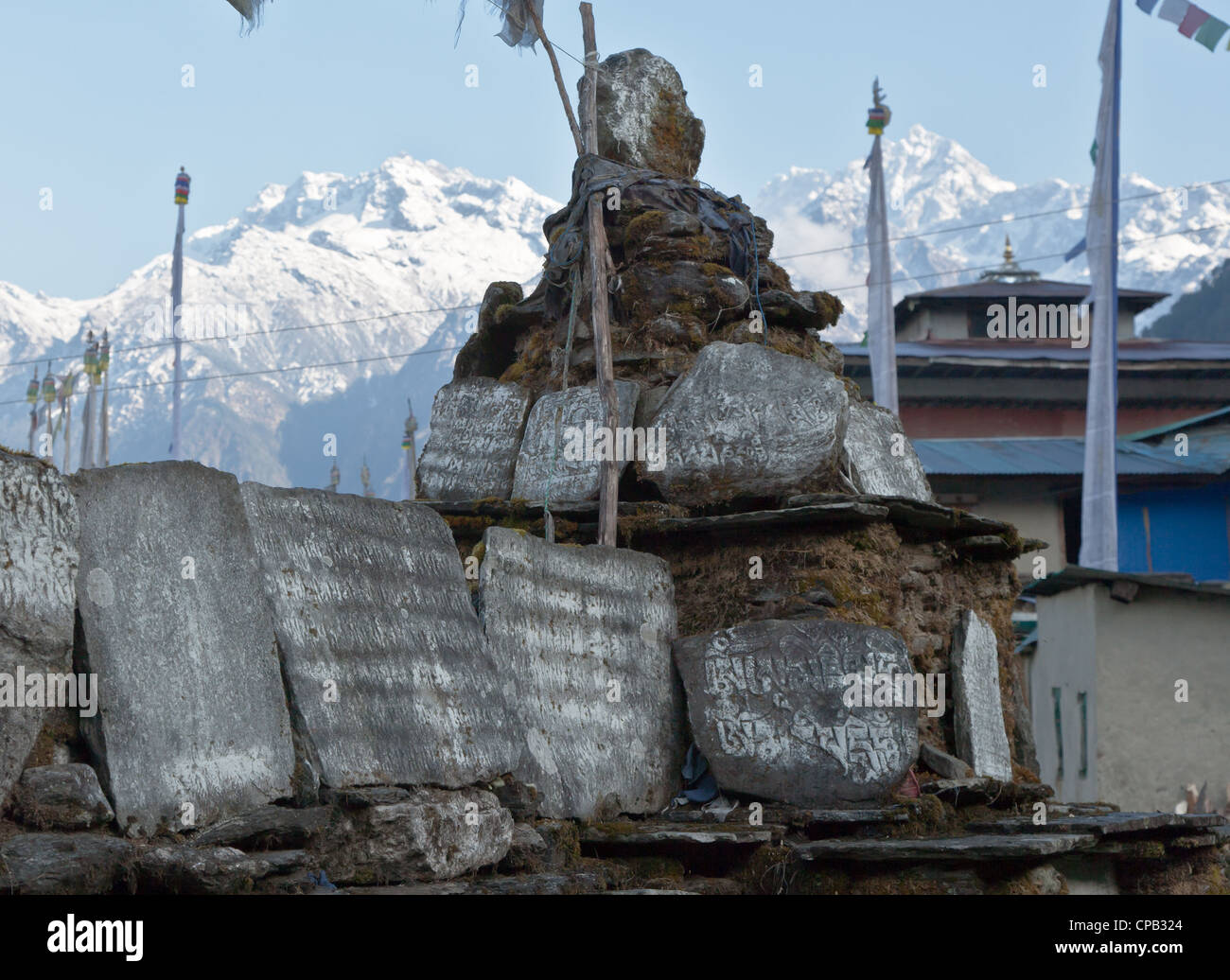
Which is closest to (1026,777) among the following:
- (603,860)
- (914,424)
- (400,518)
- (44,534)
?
(603,860)

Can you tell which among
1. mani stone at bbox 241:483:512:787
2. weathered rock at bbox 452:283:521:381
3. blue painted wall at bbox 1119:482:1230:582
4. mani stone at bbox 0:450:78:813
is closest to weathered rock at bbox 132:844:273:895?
mani stone at bbox 0:450:78:813

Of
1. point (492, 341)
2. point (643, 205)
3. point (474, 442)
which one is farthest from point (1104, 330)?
point (474, 442)

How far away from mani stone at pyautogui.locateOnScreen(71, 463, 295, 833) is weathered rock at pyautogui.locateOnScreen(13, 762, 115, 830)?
102mm

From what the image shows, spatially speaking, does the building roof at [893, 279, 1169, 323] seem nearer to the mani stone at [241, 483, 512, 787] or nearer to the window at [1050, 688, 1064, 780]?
the window at [1050, 688, 1064, 780]

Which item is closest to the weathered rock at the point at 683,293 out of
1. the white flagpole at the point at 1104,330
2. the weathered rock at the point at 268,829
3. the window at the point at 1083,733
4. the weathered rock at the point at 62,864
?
the weathered rock at the point at 268,829

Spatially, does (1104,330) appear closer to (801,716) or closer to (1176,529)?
(1176,529)

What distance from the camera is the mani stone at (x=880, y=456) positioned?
347 inches

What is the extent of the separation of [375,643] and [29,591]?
1623 millimetres

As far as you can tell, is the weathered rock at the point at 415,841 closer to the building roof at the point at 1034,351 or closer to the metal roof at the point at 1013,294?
the building roof at the point at 1034,351

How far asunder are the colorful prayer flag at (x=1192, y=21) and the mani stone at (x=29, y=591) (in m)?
15.8

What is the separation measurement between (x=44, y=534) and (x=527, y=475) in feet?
13.0

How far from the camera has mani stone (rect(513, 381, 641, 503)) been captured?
28.0 feet

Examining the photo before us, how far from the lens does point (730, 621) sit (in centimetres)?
793

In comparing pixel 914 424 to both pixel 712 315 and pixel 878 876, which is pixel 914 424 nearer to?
pixel 712 315
